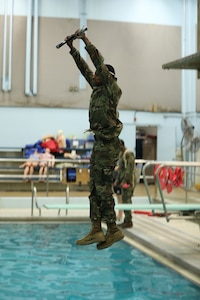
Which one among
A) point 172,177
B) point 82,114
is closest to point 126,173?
point 172,177

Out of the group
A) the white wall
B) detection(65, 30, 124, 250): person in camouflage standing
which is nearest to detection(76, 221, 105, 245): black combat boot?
detection(65, 30, 124, 250): person in camouflage standing

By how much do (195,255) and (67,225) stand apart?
4079mm

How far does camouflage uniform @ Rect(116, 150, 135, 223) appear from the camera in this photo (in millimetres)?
9398

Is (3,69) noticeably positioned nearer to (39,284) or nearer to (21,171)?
(21,171)

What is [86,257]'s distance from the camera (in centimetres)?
763

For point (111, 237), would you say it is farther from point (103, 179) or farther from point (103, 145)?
point (103, 145)

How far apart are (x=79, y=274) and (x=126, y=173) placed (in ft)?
10.6

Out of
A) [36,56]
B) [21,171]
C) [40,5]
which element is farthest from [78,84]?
[21,171]

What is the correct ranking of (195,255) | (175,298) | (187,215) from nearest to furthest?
(175,298) < (195,255) < (187,215)

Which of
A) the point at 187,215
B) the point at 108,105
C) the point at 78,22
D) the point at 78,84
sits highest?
the point at 78,22

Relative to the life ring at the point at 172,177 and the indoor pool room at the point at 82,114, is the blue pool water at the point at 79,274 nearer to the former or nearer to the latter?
the indoor pool room at the point at 82,114

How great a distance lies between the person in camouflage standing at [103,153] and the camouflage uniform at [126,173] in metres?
5.14

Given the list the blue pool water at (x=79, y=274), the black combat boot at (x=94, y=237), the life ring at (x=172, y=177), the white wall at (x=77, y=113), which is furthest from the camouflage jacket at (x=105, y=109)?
the white wall at (x=77, y=113)

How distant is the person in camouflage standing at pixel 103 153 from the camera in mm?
4086
